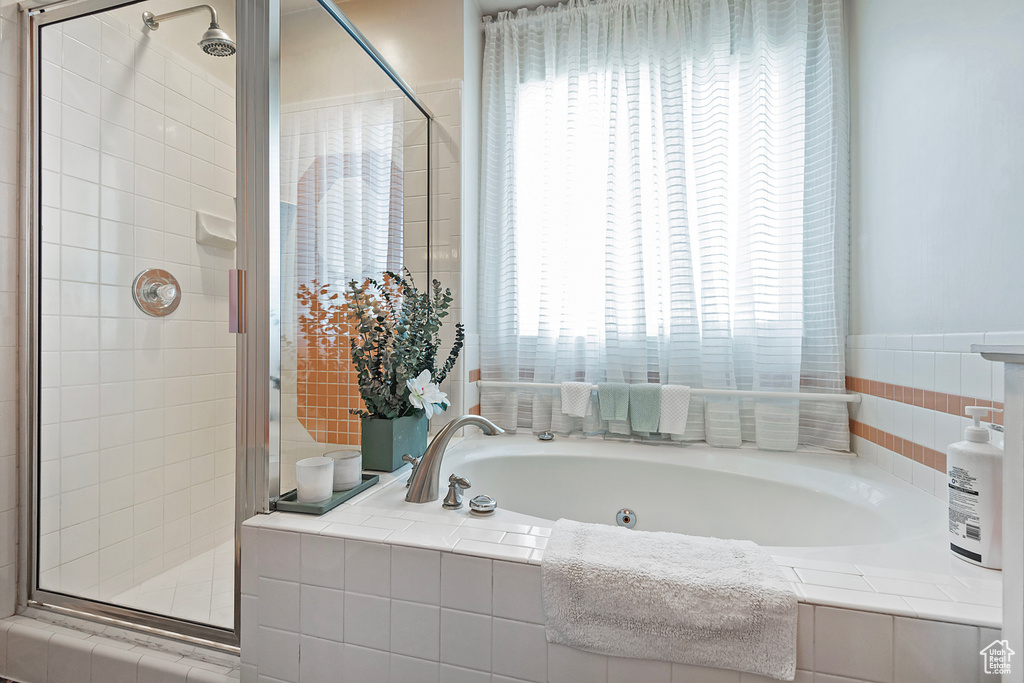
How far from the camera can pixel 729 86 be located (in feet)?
5.86

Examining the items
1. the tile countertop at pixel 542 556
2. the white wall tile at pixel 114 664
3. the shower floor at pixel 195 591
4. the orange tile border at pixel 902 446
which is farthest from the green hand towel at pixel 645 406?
the white wall tile at pixel 114 664

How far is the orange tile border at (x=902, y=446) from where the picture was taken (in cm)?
118

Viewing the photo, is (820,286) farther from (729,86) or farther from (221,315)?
(221,315)

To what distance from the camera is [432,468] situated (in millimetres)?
1196

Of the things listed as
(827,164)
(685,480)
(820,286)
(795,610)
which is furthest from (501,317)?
(795,610)

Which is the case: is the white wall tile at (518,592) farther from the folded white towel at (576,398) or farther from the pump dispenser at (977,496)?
the folded white towel at (576,398)

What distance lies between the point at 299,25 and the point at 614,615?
4.87 feet

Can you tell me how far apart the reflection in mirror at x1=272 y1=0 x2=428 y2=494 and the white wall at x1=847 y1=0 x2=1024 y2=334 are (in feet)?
4.95

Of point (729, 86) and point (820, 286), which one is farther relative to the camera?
point (729, 86)

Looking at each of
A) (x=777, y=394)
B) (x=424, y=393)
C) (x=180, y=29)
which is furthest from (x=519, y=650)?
(x=180, y=29)

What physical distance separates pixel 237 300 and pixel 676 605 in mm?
1080

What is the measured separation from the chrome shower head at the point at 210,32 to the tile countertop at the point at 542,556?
1143 millimetres

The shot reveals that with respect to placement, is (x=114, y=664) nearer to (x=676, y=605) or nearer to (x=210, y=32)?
(x=676, y=605)

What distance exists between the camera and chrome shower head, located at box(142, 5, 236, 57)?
4.00ft
